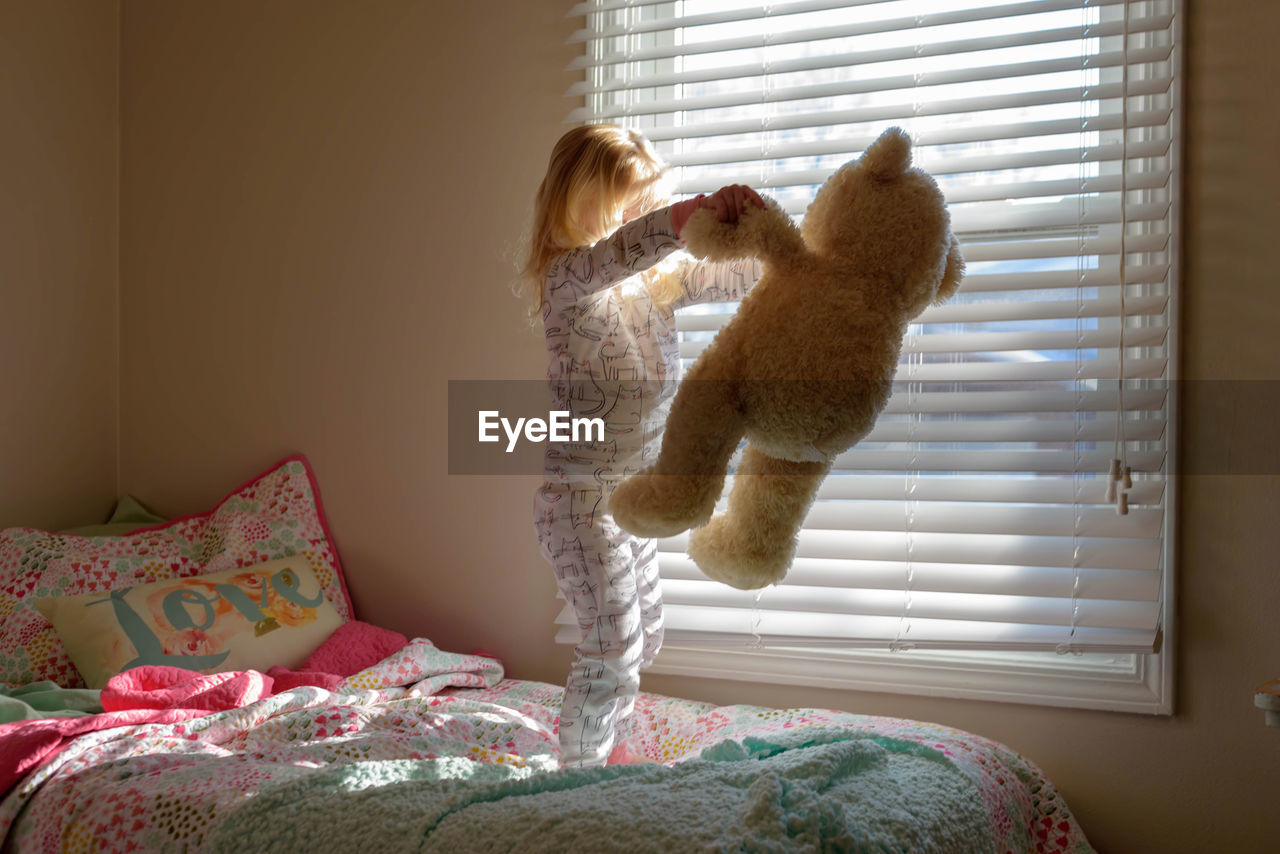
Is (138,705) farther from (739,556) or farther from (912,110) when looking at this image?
(912,110)

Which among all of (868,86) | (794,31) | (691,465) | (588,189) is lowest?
(691,465)

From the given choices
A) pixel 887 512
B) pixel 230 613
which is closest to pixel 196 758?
pixel 230 613

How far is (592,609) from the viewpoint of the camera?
134 centimetres

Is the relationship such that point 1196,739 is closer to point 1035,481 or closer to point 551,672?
point 1035,481

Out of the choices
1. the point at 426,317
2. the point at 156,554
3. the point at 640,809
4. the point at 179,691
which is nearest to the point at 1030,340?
the point at 640,809

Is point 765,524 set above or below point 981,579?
above

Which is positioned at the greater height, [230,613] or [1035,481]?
[1035,481]

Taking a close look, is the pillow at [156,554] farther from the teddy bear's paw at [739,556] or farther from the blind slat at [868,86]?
the teddy bear's paw at [739,556]

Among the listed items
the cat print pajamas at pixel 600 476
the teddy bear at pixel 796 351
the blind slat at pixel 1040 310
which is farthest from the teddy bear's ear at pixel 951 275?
the blind slat at pixel 1040 310

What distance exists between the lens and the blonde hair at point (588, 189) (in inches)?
51.9

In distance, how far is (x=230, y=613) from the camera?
1.79m

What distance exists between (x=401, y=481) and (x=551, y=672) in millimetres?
538

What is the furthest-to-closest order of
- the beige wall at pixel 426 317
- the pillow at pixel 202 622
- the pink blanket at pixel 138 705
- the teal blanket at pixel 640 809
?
the pillow at pixel 202 622, the beige wall at pixel 426 317, the pink blanket at pixel 138 705, the teal blanket at pixel 640 809

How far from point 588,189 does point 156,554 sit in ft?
4.29
